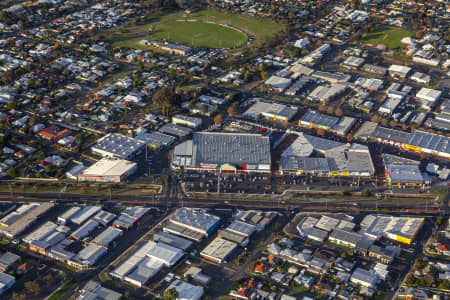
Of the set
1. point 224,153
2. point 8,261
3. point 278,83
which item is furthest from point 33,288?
point 278,83

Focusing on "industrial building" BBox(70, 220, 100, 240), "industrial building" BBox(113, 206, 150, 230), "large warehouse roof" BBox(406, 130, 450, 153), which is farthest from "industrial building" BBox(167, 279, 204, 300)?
"large warehouse roof" BBox(406, 130, 450, 153)

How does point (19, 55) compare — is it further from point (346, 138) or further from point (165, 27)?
point (346, 138)

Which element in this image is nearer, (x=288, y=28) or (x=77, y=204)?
(x=77, y=204)

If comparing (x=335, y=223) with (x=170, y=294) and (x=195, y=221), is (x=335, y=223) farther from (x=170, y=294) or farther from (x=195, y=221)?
(x=170, y=294)

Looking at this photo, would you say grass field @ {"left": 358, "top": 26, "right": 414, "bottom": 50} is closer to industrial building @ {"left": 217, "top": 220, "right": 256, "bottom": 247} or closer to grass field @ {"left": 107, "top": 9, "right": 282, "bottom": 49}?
grass field @ {"left": 107, "top": 9, "right": 282, "bottom": 49}

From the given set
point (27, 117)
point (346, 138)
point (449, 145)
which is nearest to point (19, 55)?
point (27, 117)

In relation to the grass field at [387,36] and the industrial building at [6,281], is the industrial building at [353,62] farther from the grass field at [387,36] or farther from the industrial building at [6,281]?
the industrial building at [6,281]

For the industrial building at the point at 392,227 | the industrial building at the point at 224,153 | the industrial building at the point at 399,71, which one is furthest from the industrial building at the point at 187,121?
the industrial building at the point at 399,71
